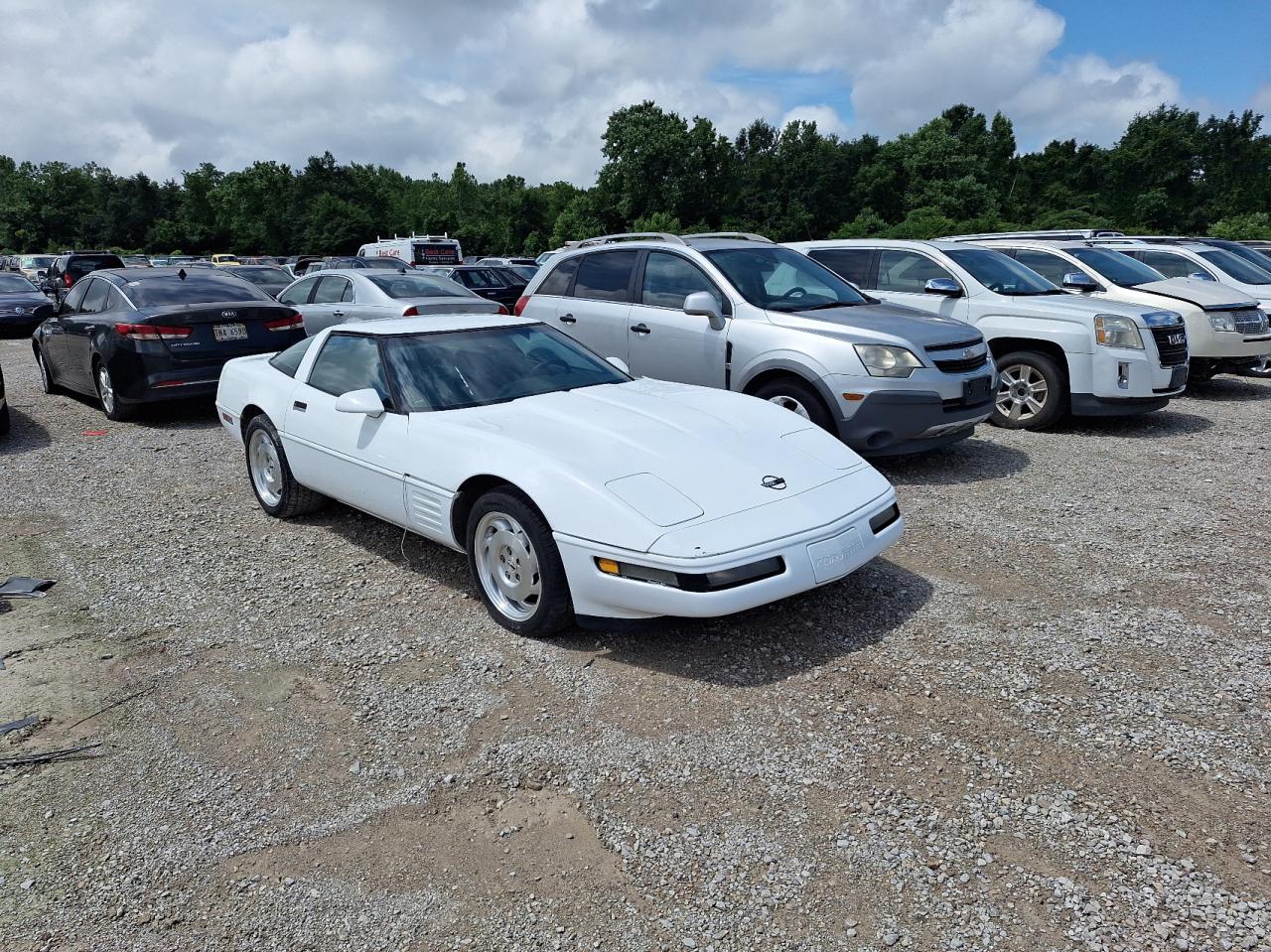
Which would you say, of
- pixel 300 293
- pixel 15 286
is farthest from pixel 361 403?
pixel 15 286

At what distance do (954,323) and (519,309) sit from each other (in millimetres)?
4139

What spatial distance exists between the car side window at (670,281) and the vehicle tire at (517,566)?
3.81 meters

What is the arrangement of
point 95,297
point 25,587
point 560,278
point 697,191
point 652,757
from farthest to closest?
point 697,191, point 95,297, point 560,278, point 25,587, point 652,757

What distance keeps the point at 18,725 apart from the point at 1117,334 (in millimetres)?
8431

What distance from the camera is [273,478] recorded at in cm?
596

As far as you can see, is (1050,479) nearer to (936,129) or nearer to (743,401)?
(743,401)

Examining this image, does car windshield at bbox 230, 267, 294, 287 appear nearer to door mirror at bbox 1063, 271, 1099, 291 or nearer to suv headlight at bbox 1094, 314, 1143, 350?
door mirror at bbox 1063, 271, 1099, 291

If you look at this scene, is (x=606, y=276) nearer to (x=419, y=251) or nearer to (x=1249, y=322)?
(x=1249, y=322)

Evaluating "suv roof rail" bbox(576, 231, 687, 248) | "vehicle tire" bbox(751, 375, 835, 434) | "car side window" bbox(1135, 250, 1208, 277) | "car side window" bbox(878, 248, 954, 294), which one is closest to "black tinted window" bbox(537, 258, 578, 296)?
"suv roof rail" bbox(576, 231, 687, 248)

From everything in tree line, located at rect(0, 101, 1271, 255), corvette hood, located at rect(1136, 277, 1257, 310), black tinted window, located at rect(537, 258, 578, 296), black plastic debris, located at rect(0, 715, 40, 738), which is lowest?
black plastic debris, located at rect(0, 715, 40, 738)

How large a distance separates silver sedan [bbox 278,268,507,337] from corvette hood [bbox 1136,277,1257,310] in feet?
25.7

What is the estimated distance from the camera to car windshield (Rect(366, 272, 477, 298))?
34.8 ft

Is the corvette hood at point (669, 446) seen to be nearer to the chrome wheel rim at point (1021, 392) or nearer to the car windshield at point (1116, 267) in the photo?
the chrome wheel rim at point (1021, 392)

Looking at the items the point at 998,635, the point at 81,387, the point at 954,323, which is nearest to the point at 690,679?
the point at 998,635
